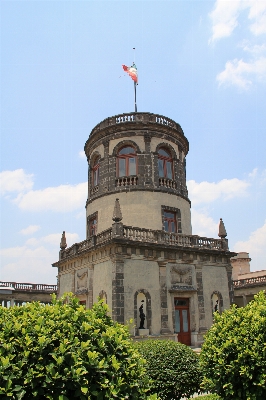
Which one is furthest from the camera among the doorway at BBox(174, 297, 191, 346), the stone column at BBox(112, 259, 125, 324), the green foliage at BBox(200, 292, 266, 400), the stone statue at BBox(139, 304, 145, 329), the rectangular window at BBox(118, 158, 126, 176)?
the rectangular window at BBox(118, 158, 126, 176)

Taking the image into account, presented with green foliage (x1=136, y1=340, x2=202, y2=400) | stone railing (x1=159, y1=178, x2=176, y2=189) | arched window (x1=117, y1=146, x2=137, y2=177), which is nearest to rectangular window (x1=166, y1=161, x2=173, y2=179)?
stone railing (x1=159, y1=178, x2=176, y2=189)

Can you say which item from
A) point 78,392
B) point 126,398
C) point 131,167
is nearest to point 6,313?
point 78,392

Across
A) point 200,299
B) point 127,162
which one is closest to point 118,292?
point 200,299

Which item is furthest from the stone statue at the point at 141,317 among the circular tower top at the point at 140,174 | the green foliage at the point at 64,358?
the green foliage at the point at 64,358

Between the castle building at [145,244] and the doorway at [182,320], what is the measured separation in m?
0.06

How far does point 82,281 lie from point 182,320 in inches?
267

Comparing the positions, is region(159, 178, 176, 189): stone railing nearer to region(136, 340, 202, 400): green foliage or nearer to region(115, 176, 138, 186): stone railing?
region(115, 176, 138, 186): stone railing

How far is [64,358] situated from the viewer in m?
4.78

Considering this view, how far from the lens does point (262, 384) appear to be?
7812 mm

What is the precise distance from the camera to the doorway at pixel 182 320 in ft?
70.1

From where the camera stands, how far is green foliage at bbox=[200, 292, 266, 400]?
315 inches

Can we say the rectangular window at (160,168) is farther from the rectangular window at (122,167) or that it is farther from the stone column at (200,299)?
the stone column at (200,299)

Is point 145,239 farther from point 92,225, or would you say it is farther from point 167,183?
point 92,225

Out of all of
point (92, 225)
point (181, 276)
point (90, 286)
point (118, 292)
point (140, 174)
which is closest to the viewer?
point (118, 292)
